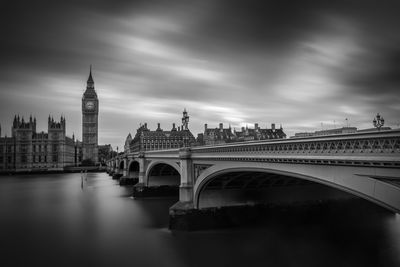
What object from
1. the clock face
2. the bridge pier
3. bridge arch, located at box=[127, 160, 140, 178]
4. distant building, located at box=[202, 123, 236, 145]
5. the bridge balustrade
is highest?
the clock face

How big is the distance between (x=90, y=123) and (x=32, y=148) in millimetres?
56385

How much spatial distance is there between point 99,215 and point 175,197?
15.1 meters

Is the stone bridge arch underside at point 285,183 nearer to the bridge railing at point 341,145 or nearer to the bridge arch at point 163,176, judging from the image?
the bridge railing at point 341,145

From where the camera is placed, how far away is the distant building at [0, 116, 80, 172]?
118438 millimetres

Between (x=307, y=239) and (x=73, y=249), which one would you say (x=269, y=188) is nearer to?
(x=307, y=239)

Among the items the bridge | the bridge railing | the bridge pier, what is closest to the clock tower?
the bridge pier

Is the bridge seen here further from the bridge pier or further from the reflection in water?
the bridge pier

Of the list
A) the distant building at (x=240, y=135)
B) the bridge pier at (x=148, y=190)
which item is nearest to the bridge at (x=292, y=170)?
the bridge pier at (x=148, y=190)

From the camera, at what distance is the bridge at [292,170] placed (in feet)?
30.9

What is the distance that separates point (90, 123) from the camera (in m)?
177

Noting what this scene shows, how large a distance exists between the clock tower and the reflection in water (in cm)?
13539

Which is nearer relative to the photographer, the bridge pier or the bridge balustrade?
the bridge balustrade

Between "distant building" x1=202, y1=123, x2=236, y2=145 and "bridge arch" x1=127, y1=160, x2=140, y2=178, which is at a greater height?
"distant building" x1=202, y1=123, x2=236, y2=145

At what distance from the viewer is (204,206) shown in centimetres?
2562
